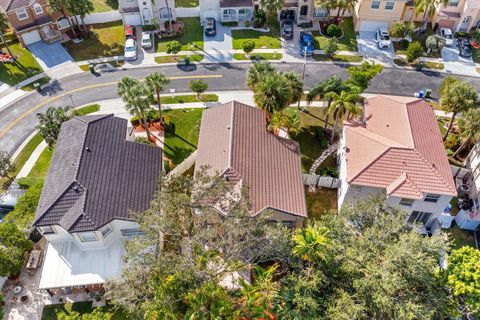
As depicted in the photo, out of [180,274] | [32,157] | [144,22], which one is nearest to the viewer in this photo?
[180,274]

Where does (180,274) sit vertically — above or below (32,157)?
above

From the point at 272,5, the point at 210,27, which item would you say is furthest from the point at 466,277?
the point at 210,27

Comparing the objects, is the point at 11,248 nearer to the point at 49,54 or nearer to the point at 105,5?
the point at 49,54

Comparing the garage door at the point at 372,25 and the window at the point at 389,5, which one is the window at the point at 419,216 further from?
the window at the point at 389,5

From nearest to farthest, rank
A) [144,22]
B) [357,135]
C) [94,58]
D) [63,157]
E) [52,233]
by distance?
[52,233] → [63,157] → [357,135] → [94,58] → [144,22]

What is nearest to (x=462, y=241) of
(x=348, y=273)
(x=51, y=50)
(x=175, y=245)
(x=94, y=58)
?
(x=348, y=273)

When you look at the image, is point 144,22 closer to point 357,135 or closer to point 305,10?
point 305,10

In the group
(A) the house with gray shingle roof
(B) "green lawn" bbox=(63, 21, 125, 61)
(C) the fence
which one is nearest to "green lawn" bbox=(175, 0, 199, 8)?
(B) "green lawn" bbox=(63, 21, 125, 61)
